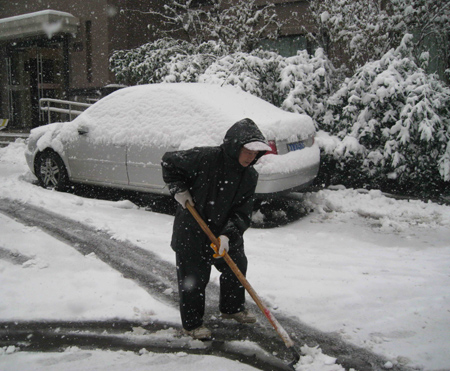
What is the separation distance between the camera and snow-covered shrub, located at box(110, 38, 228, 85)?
28.7 ft

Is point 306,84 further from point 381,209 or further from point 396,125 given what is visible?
point 381,209

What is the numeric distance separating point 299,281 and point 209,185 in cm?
139

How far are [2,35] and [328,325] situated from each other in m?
14.1

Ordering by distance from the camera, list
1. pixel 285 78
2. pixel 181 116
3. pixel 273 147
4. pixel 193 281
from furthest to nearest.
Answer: pixel 285 78
pixel 181 116
pixel 273 147
pixel 193 281

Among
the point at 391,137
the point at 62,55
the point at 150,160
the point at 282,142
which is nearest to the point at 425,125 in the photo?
the point at 391,137

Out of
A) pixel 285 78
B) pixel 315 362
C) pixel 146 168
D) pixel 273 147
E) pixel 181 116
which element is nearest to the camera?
pixel 315 362

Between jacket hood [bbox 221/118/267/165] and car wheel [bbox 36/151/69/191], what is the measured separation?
4251 millimetres

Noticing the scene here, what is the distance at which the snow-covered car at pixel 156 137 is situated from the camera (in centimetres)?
497

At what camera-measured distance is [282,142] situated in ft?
16.4

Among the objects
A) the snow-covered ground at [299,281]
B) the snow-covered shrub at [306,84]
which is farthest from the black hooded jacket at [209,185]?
the snow-covered shrub at [306,84]

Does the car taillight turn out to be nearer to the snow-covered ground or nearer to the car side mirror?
the snow-covered ground

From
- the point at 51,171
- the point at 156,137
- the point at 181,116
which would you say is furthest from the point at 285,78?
the point at 51,171

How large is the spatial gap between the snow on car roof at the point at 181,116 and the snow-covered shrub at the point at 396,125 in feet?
5.04

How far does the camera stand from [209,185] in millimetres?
2752
